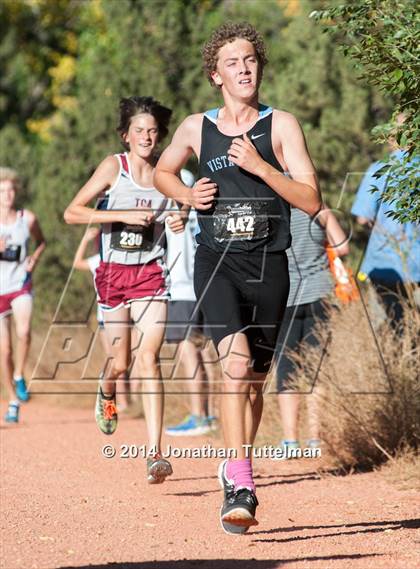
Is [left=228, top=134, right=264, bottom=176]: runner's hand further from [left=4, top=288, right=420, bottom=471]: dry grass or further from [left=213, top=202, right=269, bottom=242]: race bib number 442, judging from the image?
[left=4, top=288, right=420, bottom=471]: dry grass

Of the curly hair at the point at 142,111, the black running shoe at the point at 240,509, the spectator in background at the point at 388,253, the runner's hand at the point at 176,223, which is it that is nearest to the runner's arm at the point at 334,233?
the spectator in background at the point at 388,253

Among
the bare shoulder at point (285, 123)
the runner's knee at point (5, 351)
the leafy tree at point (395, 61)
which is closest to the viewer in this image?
the leafy tree at point (395, 61)

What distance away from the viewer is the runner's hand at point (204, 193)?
6.18 metres

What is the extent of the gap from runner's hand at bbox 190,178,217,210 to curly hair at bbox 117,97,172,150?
2.50 meters

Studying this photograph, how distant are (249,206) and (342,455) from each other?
9.74 ft

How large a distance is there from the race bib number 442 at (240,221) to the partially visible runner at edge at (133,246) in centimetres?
167

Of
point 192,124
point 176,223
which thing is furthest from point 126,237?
point 192,124

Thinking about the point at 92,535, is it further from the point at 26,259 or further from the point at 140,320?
the point at 26,259

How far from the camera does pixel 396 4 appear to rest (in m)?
6.25

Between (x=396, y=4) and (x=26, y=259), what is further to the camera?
(x=26, y=259)

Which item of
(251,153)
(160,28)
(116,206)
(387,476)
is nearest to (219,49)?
(251,153)

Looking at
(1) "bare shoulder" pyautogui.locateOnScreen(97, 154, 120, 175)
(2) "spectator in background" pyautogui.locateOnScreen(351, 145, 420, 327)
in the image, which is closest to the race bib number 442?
(1) "bare shoulder" pyautogui.locateOnScreen(97, 154, 120, 175)

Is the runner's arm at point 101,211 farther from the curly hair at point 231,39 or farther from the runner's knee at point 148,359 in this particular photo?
the curly hair at point 231,39

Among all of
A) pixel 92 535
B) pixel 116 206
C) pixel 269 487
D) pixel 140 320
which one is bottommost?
pixel 269 487
